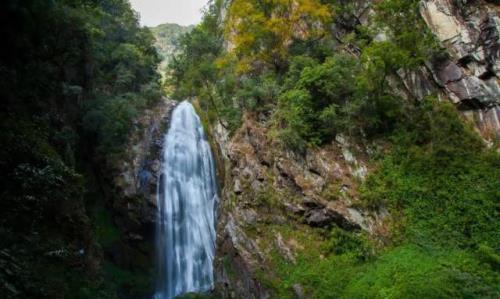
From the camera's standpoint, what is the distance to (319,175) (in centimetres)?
1356

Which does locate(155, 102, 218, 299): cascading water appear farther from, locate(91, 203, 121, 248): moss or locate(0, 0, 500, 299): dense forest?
locate(91, 203, 121, 248): moss

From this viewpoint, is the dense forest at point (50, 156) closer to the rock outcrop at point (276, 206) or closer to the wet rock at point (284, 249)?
the rock outcrop at point (276, 206)

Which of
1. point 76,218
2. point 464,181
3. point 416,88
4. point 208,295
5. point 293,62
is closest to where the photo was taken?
point 76,218

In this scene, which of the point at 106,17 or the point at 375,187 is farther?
the point at 106,17

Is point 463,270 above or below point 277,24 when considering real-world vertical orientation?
below

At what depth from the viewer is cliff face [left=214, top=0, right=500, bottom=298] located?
12.4m

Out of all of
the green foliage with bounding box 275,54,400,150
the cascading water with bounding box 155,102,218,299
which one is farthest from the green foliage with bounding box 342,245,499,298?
the cascading water with bounding box 155,102,218,299

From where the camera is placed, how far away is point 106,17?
24.8 m

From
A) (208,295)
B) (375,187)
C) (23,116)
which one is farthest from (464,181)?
(23,116)

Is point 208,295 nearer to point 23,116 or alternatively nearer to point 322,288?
point 322,288

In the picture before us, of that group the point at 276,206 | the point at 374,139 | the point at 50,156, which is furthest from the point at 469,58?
the point at 50,156

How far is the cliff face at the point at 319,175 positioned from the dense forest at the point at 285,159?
3.4 inches

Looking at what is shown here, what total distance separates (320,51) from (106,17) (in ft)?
52.7

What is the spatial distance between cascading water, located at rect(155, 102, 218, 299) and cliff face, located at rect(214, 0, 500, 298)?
10.7 feet
